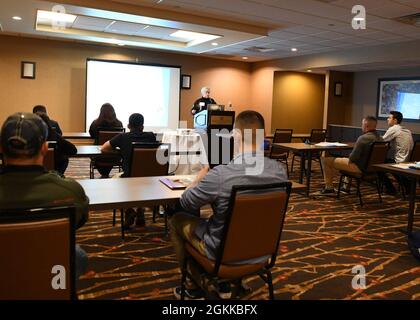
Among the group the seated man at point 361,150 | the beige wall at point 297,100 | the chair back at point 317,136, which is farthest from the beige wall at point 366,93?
the seated man at point 361,150

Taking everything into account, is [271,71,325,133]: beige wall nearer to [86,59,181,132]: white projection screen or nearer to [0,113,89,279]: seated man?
[86,59,181,132]: white projection screen

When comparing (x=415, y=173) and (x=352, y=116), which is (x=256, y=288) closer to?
(x=415, y=173)

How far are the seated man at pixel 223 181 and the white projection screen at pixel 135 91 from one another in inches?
310

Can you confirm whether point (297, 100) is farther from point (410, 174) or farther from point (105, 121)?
point (410, 174)

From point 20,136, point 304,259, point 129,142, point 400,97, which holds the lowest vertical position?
point 304,259

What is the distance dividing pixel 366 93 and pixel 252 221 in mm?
10091

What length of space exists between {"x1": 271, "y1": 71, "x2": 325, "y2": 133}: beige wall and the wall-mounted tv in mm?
2117

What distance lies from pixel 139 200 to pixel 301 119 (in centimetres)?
1036

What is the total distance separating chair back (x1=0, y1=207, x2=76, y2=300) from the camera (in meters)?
1.50

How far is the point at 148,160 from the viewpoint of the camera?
3.80 metres

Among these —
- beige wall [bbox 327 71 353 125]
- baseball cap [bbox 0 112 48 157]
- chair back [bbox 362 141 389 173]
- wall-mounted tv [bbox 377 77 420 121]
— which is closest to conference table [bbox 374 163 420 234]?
chair back [bbox 362 141 389 173]

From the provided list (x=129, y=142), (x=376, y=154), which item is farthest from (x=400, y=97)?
(x=129, y=142)
